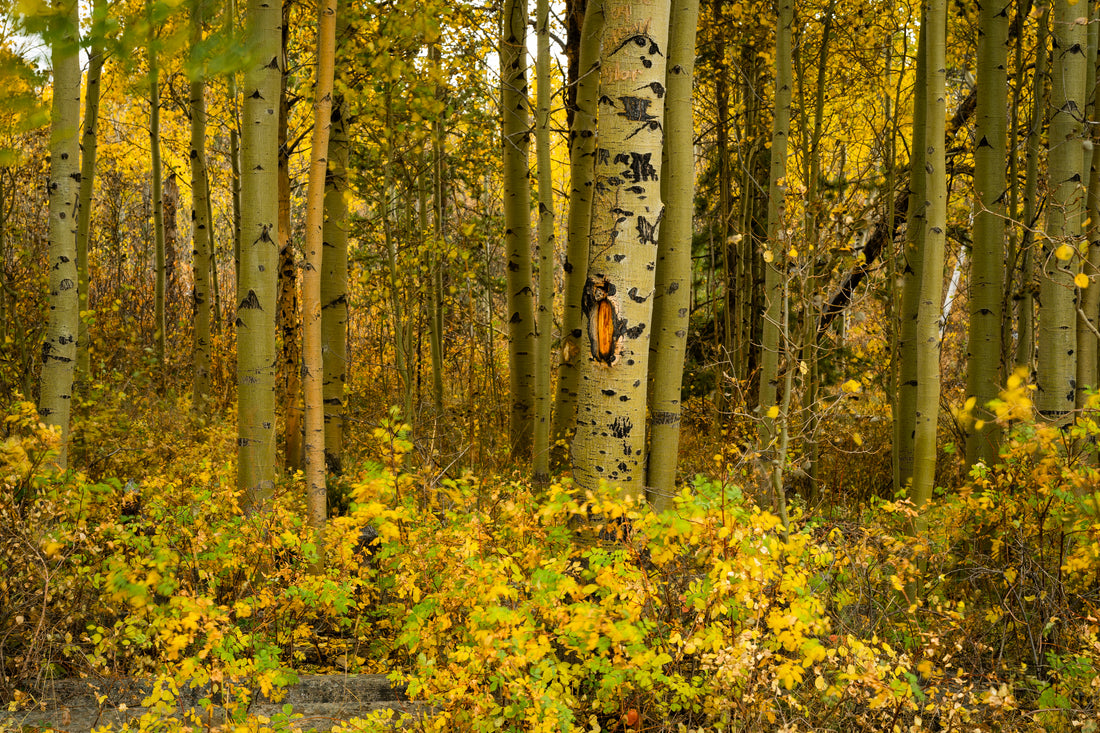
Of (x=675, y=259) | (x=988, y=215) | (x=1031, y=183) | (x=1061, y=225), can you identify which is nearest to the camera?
(x=675, y=259)

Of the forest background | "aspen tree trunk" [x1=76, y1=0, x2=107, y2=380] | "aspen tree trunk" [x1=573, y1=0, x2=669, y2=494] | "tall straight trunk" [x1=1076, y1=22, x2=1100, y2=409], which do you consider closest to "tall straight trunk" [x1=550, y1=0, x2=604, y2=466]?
the forest background

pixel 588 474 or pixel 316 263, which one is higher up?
pixel 316 263

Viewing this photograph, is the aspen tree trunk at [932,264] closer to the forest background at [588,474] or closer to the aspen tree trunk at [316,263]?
the forest background at [588,474]

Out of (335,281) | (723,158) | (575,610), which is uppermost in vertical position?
(723,158)

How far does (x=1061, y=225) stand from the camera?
4.45 metres

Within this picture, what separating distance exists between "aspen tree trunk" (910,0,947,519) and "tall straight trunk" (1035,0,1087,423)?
0.90 metres

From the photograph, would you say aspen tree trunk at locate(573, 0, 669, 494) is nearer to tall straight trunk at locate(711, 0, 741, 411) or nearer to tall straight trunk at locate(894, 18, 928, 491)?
tall straight trunk at locate(894, 18, 928, 491)

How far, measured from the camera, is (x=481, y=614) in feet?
8.30

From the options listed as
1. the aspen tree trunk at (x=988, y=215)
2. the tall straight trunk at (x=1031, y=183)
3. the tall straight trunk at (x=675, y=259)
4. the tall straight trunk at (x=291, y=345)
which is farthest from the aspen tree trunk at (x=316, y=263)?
the tall straight trunk at (x=1031, y=183)

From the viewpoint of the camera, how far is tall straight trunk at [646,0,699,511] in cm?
381

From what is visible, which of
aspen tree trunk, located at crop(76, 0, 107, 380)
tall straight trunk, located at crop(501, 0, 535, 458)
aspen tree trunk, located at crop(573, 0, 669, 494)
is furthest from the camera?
aspen tree trunk, located at crop(76, 0, 107, 380)

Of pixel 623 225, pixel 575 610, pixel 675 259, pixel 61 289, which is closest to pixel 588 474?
pixel 575 610

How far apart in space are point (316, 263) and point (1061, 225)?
15.2 feet

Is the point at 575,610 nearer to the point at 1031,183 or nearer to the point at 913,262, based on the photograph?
the point at 913,262
